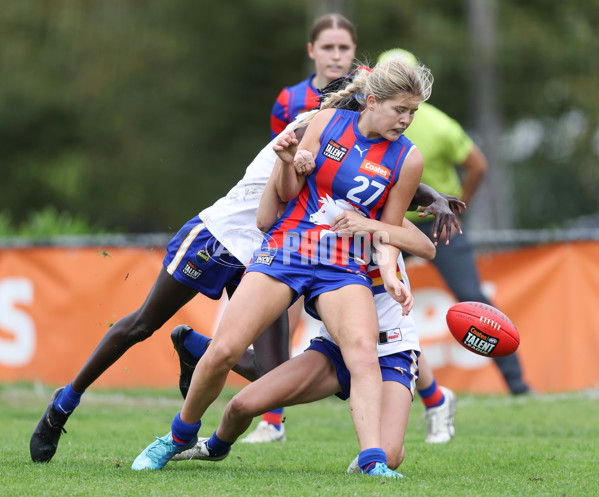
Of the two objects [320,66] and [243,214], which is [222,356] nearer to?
[243,214]

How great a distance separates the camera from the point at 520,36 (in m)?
23.5

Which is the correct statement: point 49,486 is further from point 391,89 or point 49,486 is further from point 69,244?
point 69,244

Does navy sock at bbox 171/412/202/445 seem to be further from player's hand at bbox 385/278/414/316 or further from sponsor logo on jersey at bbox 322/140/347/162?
sponsor logo on jersey at bbox 322/140/347/162

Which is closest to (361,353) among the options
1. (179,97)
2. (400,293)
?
(400,293)

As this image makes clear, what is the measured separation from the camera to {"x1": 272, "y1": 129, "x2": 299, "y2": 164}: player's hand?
186 inches

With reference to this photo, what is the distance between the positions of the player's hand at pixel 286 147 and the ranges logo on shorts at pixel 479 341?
1.29m

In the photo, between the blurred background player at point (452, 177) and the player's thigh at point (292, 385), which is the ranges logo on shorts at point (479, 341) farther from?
the blurred background player at point (452, 177)

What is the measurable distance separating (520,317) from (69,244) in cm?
449

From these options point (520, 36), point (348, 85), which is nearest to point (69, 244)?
point (348, 85)

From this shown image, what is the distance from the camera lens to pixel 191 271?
5.30m

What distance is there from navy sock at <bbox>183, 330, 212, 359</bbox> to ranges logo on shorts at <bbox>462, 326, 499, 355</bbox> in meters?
1.43

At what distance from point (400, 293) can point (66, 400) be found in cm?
198

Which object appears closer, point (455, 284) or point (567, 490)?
point (567, 490)

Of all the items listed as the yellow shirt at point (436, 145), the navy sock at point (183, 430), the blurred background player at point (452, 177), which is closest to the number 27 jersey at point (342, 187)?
the navy sock at point (183, 430)
